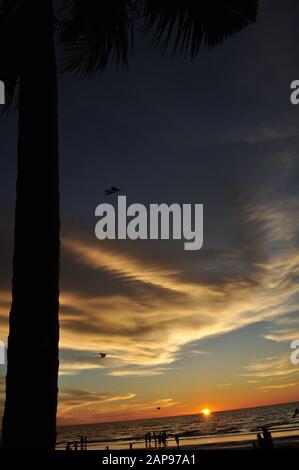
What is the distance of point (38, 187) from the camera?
386 centimetres

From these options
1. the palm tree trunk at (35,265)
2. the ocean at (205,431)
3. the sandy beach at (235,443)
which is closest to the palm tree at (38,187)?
the palm tree trunk at (35,265)

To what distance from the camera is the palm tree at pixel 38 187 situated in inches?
135

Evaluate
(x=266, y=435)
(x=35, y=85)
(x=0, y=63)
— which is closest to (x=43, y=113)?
(x=35, y=85)

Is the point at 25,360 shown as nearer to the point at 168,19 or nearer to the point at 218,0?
the point at 168,19

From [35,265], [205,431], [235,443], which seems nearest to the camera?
[35,265]

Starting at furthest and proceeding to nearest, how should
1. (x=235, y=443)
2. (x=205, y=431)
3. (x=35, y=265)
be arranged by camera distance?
(x=205, y=431)
(x=235, y=443)
(x=35, y=265)

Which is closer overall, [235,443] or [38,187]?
[38,187]

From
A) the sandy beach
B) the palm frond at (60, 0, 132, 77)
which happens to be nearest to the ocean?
the sandy beach

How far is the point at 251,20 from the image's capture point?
19.7 ft

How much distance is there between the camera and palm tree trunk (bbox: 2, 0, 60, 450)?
3422 mm

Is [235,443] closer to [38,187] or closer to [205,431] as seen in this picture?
[205,431]

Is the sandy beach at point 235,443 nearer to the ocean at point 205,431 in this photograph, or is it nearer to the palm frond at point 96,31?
the ocean at point 205,431

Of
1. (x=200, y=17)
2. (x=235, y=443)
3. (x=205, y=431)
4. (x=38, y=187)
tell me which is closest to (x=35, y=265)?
(x=38, y=187)

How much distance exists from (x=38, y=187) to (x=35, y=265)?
723mm
